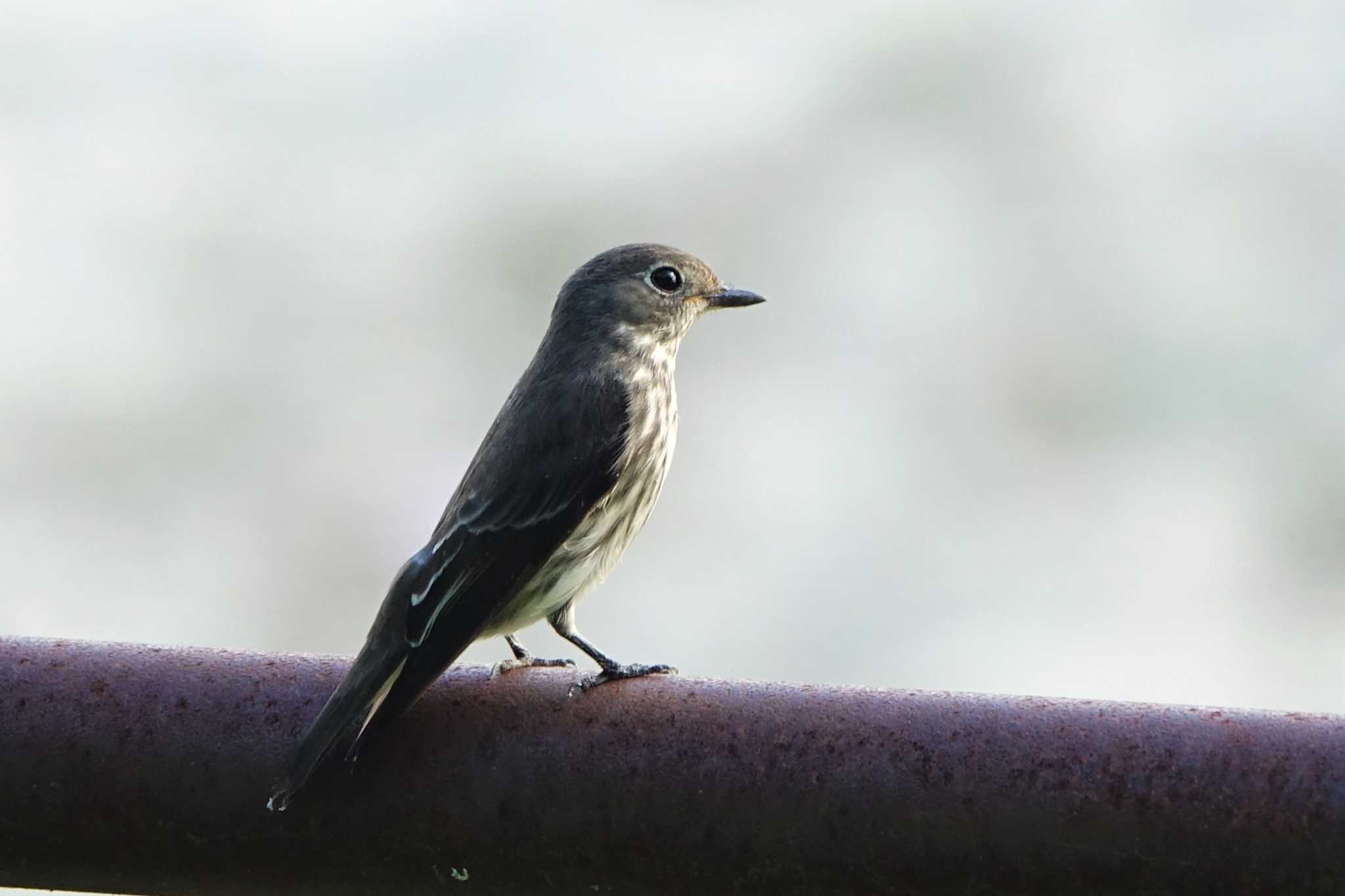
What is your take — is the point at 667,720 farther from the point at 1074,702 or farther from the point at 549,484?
the point at 549,484

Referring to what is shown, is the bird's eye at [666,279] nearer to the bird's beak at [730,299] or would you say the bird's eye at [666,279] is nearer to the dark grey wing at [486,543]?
the bird's beak at [730,299]

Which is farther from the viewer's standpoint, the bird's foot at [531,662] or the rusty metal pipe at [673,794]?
the bird's foot at [531,662]

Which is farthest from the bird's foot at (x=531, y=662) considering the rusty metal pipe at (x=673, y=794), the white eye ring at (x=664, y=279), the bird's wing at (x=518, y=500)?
the white eye ring at (x=664, y=279)

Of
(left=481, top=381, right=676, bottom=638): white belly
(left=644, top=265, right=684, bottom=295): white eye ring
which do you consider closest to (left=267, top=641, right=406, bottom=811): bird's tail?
(left=481, top=381, right=676, bottom=638): white belly

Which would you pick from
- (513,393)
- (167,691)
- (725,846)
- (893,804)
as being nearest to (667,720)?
(725,846)

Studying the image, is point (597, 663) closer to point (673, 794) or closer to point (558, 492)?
point (558, 492)

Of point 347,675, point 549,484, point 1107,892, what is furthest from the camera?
point 549,484
